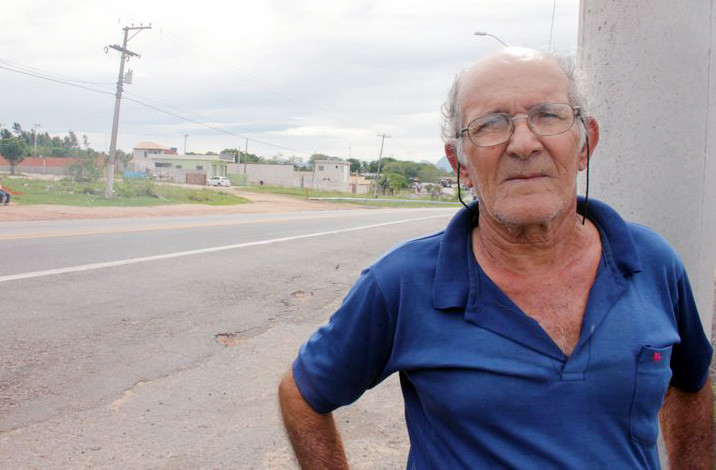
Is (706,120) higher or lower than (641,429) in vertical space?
higher

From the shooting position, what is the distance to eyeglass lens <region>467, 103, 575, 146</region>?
6.25 ft

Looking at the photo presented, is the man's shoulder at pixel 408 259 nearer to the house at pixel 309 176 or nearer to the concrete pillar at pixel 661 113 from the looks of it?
the concrete pillar at pixel 661 113

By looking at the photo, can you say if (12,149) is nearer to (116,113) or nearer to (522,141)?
(116,113)

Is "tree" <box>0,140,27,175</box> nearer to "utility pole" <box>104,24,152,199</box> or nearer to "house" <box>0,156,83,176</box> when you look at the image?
"house" <box>0,156,83,176</box>

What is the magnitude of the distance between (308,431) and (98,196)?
36.1 m

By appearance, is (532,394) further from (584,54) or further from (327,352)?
(584,54)

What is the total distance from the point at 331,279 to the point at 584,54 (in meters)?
8.32

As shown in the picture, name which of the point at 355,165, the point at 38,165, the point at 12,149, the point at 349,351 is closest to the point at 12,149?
the point at 12,149

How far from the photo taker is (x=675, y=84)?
2430 mm

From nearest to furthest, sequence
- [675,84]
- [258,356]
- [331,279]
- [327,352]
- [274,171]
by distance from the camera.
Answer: [327,352], [675,84], [258,356], [331,279], [274,171]

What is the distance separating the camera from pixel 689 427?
7.13 feet

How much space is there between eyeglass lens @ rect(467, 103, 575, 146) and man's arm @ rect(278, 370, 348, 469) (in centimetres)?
85

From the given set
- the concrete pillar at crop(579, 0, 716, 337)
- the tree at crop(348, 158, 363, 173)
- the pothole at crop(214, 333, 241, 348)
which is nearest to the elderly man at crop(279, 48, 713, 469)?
the concrete pillar at crop(579, 0, 716, 337)

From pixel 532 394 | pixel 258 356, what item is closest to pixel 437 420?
pixel 532 394
